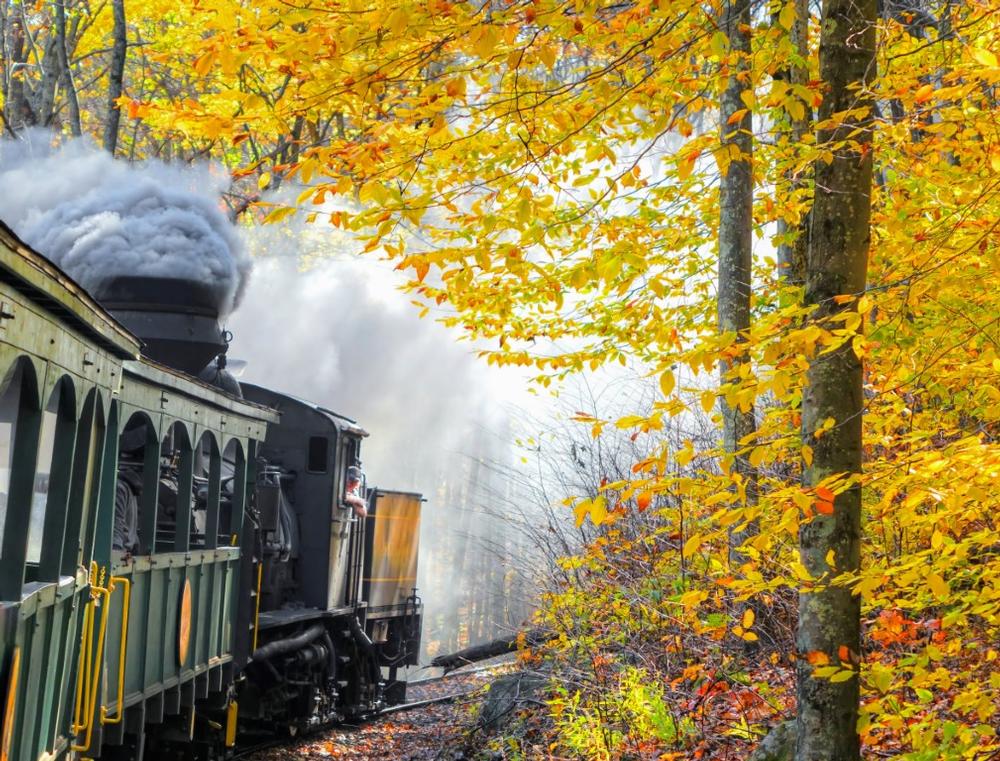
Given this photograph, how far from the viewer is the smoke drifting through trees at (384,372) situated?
27016mm

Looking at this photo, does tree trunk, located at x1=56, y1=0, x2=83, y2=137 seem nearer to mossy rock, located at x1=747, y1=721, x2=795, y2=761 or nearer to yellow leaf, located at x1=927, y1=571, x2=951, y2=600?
mossy rock, located at x1=747, y1=721, x2=795, y2=761

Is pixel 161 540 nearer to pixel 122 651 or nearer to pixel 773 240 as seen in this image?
pixel 122 651

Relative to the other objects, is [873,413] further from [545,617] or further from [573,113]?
[545,617]

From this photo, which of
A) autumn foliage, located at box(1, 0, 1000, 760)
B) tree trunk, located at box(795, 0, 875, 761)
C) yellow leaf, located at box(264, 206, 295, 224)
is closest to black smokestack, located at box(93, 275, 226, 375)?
autumn foliage, located at box(1, 0, 1000, 760)

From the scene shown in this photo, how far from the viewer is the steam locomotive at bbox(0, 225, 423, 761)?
13.8 feet

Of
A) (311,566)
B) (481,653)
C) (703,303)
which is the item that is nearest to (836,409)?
(703,303)

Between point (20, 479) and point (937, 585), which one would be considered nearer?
point (937, 585)

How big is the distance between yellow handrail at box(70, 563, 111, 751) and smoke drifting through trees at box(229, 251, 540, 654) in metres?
14.1

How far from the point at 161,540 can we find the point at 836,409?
5.32 metres

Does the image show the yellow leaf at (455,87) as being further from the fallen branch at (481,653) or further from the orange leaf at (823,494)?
the fallen branch at (481,653)

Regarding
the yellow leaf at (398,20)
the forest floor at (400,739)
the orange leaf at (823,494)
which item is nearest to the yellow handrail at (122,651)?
the yellow leaf at (398,20)

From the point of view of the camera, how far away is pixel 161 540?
8.11m

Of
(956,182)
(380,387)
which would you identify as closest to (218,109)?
(956,182)

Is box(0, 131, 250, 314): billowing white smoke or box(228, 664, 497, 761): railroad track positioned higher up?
box(0, 131, 250, 314): billowing white smoke
